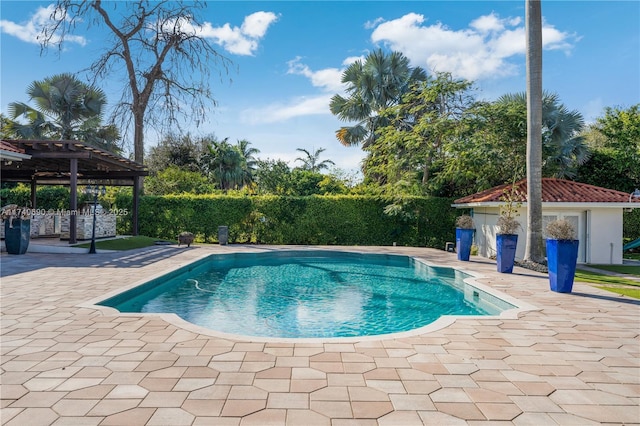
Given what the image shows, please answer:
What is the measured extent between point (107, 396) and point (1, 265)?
9.88 m

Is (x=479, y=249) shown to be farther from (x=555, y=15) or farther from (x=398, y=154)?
(x=555, y=15)

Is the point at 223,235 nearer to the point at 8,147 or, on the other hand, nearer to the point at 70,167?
the point at 70,167

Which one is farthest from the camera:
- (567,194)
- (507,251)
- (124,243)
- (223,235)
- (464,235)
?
(223,235)

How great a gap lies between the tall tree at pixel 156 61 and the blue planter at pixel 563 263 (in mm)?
18105

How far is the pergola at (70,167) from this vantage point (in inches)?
518

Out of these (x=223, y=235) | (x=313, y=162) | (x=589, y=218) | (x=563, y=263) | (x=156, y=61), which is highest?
(x=156, y=61)

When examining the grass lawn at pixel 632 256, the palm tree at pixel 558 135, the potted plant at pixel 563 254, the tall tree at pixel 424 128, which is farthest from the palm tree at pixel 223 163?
the potted plant at pixel 563 254

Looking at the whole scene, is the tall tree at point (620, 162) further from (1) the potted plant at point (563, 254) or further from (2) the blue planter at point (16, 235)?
(2) the blue planter at point (16, 235)

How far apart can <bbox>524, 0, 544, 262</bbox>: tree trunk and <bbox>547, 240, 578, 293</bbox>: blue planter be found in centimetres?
338

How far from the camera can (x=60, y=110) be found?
66.9 ft

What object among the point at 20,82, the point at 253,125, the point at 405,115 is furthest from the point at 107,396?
the point at 253,125

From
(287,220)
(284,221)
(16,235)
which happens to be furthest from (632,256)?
(16,235)

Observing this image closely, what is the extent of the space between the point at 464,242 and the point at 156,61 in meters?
19.2

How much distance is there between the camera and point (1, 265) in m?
10.4
